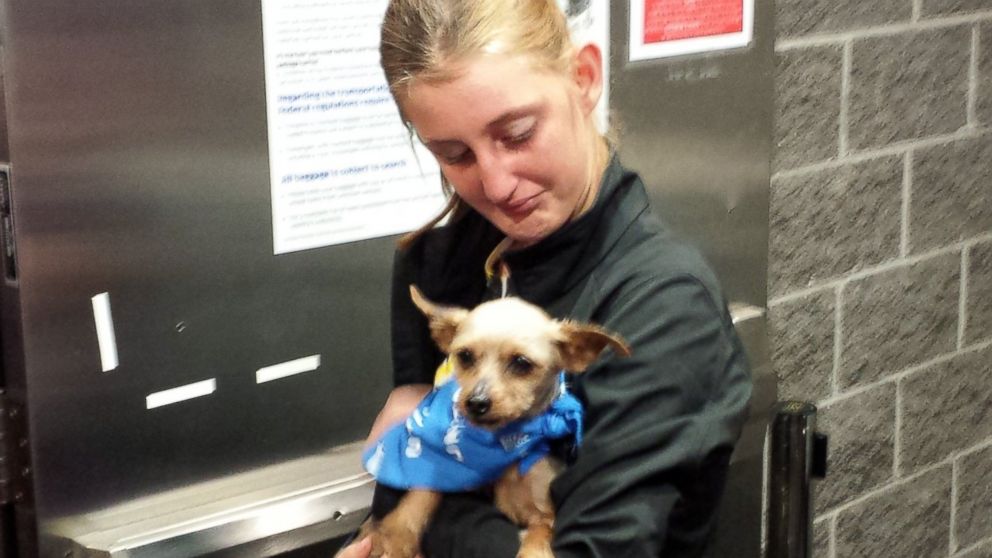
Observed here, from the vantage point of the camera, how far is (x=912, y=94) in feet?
6.27

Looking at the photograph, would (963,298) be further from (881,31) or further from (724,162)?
(724,162)

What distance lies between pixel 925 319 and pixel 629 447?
1.33 metres

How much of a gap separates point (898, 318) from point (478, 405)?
1.26 m

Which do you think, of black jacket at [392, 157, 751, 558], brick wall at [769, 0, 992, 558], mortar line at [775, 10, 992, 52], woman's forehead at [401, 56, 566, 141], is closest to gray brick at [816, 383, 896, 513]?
brick wall at [769, 0, 992, 558]

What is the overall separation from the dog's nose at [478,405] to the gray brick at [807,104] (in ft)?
3.06

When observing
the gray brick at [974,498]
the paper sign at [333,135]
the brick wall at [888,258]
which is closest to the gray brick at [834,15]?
the brick wall at [888,258]

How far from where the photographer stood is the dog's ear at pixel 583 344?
2.90ft

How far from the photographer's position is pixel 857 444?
199 centimetres

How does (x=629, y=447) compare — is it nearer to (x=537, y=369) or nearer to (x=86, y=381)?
(x=537, y=369)

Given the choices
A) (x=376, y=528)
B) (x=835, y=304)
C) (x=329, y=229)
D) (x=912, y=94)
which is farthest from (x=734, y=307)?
(x=376, y=528)

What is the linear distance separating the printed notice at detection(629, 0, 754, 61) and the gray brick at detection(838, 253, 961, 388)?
52cm

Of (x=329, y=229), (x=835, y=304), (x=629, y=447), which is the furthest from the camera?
(x=835, y=304)

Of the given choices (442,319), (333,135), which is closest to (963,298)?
(333,135)

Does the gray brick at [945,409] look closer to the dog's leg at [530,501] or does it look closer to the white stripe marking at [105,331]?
the dog's leg at [530,501]
